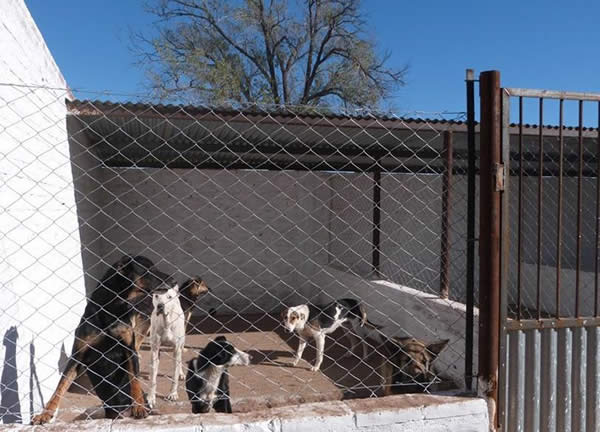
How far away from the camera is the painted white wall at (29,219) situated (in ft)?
8.80

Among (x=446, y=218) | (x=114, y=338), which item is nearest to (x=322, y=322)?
(x=446, y=218)

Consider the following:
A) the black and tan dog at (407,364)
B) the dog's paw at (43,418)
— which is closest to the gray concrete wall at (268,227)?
the black and tan dog at (407,364)

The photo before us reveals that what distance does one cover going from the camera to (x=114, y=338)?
10.9 ft

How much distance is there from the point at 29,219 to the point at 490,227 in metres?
3.12

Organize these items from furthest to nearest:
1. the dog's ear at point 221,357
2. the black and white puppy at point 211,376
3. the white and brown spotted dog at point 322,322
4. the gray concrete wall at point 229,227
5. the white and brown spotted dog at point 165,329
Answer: the gray concrete wall at point 229,227, the white and brown spotted dog at point 322,322, the white and brown spotted dog at point 165,329, the dog's ear at point 221,357, the black and white puppy at point 211,376

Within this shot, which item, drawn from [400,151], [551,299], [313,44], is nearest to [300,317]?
[400,151]

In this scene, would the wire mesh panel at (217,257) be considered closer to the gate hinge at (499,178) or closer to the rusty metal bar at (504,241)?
the rusty metal bar at (504,241)

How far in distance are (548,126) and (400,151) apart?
248 centimetres

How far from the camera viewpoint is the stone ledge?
5.85 ft

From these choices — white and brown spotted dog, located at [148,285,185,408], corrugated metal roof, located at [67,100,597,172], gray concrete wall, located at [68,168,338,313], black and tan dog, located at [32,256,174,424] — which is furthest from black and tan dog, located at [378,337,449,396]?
gray concrete wall, located at [68,168,338,313]

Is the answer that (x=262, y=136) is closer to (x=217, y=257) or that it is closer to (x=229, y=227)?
(x=229, y=227)

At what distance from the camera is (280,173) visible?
32.7 ft

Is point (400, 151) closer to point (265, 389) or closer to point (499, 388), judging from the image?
point (265, 389)

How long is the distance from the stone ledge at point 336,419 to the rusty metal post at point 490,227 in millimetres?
177
